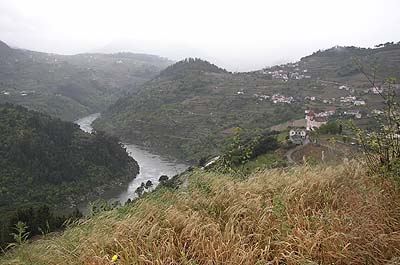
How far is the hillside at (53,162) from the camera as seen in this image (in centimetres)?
3875

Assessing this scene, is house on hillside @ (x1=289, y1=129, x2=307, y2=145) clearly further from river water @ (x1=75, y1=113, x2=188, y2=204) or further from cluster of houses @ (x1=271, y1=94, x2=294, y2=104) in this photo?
cluster of houses @ (x1=271, y1=94, x2=294, y2=104)

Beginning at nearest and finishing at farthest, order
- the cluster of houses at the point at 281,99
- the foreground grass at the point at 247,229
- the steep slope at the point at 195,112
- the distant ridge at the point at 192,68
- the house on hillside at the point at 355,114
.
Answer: the foreground grass at the point at 247,229 < the house on hillside at the point at 355,114 < the steep slope at the point at 195,112 < the cluster of houses at the point at 281,99 < the distant ridge at the point at 192,68

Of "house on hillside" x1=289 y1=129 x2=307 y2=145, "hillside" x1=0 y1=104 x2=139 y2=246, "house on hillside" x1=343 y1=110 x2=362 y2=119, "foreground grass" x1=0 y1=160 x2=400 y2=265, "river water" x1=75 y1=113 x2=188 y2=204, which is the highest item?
"foreground grass" x1=0 y1=160 x2=400 y2=265

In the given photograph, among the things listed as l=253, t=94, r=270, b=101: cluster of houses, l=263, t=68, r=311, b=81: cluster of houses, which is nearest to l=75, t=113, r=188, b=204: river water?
l=253, t=94, r=270, b=101: cluster of houses

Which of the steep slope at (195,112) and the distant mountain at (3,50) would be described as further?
the distant mountain at (3,50)

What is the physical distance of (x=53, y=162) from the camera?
44.2m

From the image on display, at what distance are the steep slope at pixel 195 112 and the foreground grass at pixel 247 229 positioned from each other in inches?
1878

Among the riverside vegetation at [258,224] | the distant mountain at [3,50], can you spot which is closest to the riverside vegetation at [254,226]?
the riverside vegetation at [258,224]

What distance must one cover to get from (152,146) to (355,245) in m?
61.6

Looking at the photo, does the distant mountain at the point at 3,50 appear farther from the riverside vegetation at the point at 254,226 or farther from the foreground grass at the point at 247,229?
the foreground grass at the point at 247,229

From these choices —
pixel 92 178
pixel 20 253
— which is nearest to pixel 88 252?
pixel 20 253

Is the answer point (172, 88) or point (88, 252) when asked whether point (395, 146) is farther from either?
point (172, 88)

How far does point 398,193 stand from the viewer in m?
3.08

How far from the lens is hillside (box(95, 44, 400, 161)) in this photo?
6019cm
